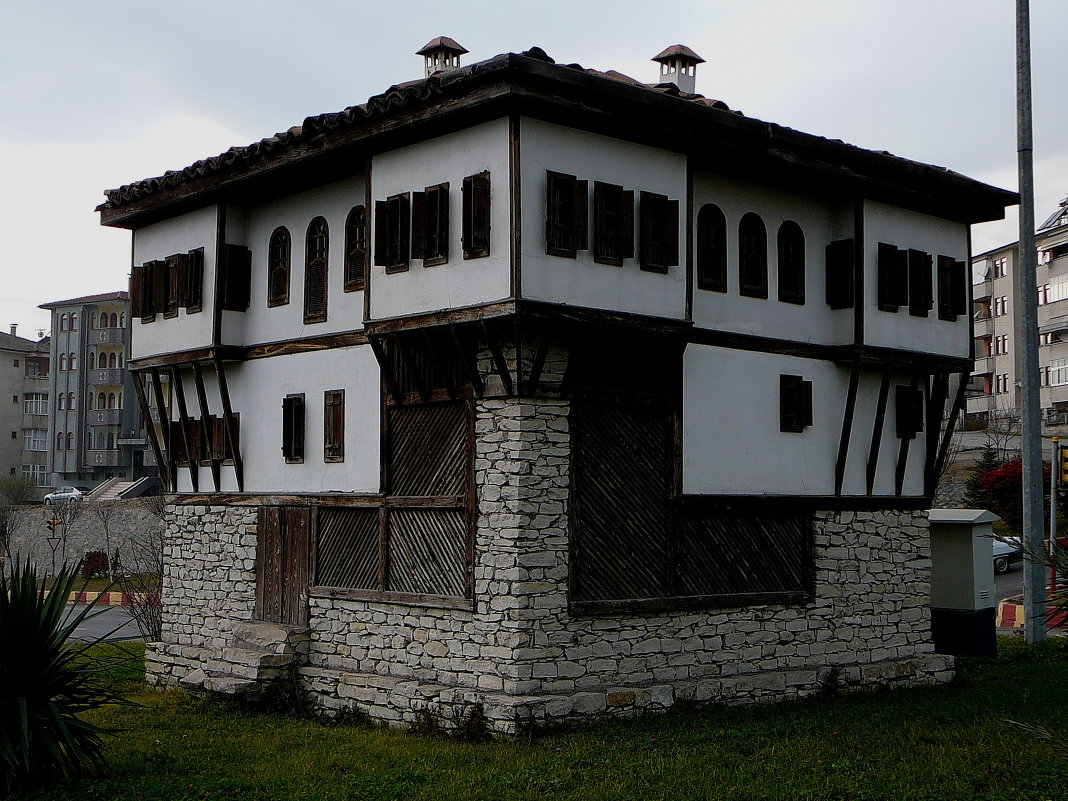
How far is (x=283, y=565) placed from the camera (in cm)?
1725

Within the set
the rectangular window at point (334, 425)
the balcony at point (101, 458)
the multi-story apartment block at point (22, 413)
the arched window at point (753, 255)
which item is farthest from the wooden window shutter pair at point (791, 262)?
the multi-story apartment block at point (22, 413)

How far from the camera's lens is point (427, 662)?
47.9 ft

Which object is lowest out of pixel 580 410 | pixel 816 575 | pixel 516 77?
pixel 816 575

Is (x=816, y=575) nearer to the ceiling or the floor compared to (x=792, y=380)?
nearer to the floor

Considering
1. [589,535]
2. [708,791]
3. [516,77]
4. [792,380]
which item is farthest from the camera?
[792,380]

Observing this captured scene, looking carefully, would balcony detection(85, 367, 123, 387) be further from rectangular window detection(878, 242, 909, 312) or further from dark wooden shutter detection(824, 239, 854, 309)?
rectangular window detection(878, 242, 909, 312)

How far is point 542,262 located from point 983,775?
22.3ft

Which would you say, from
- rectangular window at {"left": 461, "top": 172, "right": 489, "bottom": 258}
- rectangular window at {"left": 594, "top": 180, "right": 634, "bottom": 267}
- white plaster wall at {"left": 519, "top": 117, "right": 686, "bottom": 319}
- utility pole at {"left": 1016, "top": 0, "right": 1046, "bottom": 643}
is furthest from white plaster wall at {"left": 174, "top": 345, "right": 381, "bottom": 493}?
utility pole at {"left": 1016, "top": 0, "right": 1046, "bottom": 643}

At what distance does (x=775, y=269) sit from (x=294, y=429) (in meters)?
6.98

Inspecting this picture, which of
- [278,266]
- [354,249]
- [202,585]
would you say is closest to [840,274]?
[354,249]

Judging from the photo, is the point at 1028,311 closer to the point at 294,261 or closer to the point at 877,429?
the point at 877,429

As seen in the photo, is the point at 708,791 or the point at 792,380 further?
the point at 792,380

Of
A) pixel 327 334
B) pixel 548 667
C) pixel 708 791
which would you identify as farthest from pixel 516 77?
pixel 708 791

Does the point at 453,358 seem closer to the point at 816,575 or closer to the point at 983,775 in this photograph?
the point at 816,575
